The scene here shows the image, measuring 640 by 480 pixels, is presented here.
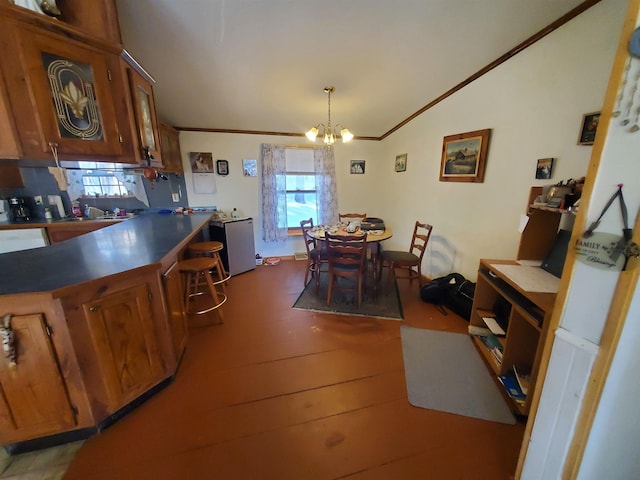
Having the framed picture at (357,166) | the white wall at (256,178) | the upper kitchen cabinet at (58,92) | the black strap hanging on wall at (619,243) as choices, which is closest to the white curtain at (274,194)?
the white wall at (256,178)

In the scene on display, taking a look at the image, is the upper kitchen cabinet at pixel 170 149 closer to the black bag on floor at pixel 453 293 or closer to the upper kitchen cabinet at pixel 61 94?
the upper kitchen cabinet at pixel 61 94

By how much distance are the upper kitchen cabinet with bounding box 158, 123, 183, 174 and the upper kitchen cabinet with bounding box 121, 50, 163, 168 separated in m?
0.79

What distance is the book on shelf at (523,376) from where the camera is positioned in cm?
146

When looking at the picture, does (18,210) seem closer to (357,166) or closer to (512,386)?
(357,166)

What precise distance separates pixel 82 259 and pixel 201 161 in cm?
278

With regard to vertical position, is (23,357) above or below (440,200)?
below

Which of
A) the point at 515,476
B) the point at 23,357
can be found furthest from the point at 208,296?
the point at 515,476

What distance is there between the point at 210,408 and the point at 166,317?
0.65 meters

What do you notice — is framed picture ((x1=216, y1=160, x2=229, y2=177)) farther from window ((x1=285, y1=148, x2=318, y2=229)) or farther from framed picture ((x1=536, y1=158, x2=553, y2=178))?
framed picture ((x1=536, y1=158, x2=553, y2=178))

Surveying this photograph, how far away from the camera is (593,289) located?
0.74 m

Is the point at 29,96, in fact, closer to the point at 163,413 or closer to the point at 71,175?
the point at 163,413

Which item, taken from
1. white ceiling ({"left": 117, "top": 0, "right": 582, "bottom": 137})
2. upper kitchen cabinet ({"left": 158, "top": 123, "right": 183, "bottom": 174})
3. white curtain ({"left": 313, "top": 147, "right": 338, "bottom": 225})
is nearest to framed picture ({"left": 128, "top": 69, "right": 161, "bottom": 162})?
white ceiling ({"left": 117, "top": 0, "right": 582, "bottom": 137})

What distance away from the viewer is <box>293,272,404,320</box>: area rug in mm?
2541

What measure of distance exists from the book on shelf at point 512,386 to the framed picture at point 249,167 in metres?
3.99
